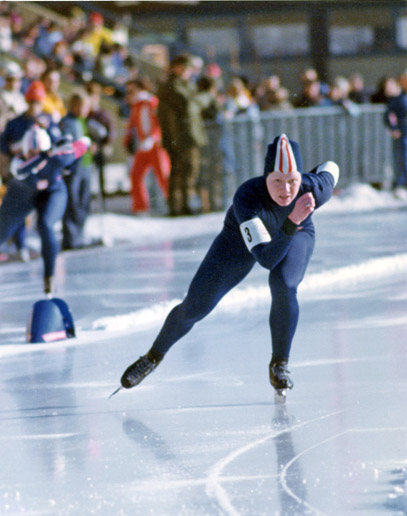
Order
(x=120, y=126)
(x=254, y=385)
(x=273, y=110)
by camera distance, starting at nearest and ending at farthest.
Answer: (x=254, y=385)
(x=273, y=110)
(x=120, y=126)

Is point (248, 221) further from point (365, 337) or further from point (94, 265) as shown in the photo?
point (94, 265)

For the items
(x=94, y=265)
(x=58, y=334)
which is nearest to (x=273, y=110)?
(x=94, y=265)

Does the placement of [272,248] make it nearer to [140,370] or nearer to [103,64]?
[140,370]

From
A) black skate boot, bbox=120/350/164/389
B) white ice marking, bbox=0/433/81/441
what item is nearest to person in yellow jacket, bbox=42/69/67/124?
black skate boot, bbox=120/350/164/389

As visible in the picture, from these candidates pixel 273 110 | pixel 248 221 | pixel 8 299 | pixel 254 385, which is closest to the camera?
pixel 248 221

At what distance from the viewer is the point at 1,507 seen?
4.09 m

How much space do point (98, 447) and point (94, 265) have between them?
242 inches

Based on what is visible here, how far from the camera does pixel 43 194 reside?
9.11 m

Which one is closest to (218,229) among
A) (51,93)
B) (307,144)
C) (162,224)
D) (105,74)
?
(162,224)

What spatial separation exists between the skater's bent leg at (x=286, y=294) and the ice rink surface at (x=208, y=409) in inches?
10.7

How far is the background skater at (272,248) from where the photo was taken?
212 inches

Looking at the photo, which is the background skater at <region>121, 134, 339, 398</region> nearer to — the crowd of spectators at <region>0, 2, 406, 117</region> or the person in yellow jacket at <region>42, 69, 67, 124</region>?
the person in yellow jacket at <region>42, 69, 67, 124</region>

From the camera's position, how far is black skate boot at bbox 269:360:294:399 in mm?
5836

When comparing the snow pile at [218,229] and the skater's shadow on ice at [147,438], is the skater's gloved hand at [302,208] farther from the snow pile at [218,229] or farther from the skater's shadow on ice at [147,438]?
the snow pile at [218,229]
